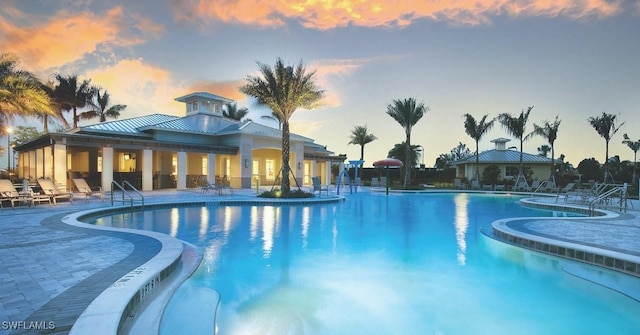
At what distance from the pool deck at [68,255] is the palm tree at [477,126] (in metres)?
21.2

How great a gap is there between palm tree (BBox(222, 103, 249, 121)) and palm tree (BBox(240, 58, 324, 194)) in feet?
83.5

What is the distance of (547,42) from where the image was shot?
17.8 metres

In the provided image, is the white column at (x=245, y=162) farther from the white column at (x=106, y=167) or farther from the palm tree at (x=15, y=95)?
the palm tree at (x=15, y=95)

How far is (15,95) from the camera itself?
51.1ft

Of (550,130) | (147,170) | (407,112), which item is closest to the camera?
(147,170)

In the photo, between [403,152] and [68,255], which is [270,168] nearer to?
[403,152]

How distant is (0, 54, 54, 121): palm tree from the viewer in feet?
51.2

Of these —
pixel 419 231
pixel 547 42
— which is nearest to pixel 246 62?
pixel 419 231

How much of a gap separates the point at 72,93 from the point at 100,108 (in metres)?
4.03

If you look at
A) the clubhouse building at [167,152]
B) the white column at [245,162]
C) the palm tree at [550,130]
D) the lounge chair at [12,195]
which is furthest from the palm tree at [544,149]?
the lounge chair at [12,195]

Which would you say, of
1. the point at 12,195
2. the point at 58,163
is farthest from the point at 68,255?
the point at 58,163

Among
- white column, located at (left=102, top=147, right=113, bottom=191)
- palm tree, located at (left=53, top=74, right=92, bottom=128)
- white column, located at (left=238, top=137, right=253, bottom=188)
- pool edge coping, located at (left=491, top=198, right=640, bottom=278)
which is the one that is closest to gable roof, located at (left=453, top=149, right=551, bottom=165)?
white column, located at (left=238, top=137, right=253, bottom=188)

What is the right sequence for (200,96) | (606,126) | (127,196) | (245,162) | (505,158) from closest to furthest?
1. (127,196)
2. (245,162)
3. (606,126)
4. (200,96)
5. (505,158)

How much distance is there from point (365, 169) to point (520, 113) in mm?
17369
